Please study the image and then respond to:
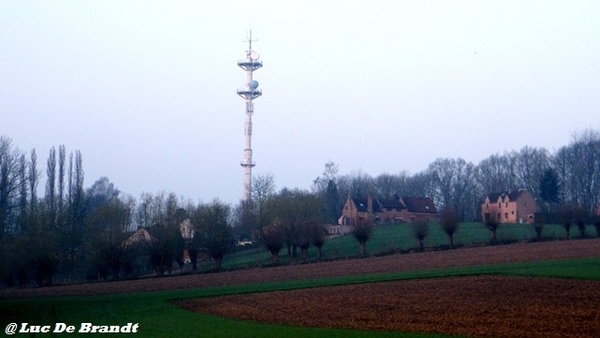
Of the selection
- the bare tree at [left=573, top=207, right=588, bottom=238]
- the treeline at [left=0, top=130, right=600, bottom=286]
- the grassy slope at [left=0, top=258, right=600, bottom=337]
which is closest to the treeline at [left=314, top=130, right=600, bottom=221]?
the treeline at [left=0, top=130, right=600, bottom=286]

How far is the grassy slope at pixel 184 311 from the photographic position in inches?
1085

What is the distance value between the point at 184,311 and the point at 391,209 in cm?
9075

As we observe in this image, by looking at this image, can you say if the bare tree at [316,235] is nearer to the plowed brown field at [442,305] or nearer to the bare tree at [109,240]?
the bare tree at [109,240]

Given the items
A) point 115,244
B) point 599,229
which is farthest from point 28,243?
point 599,229

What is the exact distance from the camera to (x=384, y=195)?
149500 mm

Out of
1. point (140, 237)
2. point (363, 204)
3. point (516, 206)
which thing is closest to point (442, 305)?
point (140, 237)

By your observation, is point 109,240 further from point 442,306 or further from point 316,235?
point 442,306

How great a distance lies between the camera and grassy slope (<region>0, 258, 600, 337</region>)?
27.6 metres

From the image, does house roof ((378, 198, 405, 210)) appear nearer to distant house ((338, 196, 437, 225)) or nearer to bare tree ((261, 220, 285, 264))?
distant house ((338, 196, 437, 225))

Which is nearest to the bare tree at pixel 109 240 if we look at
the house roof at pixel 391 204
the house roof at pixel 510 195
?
the house roof at pixel 391 204

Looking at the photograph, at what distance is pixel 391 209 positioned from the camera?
12500 centimetres

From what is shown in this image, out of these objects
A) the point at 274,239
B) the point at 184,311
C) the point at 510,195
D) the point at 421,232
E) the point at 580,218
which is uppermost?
the point at 510,195

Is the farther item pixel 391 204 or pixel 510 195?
pixel 391 204

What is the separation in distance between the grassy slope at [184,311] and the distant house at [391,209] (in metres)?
70.4
